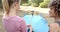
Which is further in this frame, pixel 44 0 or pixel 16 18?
pixel 44 0

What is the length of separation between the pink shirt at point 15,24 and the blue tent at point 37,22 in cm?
23

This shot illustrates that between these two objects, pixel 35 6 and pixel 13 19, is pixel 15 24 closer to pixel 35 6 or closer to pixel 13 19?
pixel 13 19

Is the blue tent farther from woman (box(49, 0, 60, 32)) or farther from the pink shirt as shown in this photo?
the pink shirt

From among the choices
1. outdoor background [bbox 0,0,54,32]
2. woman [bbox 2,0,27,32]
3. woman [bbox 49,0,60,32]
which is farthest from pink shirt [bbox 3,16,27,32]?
outdoor background [bbox 0,0,54,32]

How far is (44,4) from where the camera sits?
123 centimetres

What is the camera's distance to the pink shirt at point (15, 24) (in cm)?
84

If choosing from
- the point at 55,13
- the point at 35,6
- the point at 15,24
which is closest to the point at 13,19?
the point at 15,24

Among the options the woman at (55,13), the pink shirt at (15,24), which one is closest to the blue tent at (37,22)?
the woman at (55,13)

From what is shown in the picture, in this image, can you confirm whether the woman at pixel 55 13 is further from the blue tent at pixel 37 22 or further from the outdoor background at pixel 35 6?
the outdoor background at pixel 35 6

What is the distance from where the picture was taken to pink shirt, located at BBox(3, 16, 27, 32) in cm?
84

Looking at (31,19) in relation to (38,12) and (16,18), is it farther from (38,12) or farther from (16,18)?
(16,18)

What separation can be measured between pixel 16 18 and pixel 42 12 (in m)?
0.39

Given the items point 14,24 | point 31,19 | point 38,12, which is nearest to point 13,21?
point 14,24

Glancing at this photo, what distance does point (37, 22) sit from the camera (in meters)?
1.09
